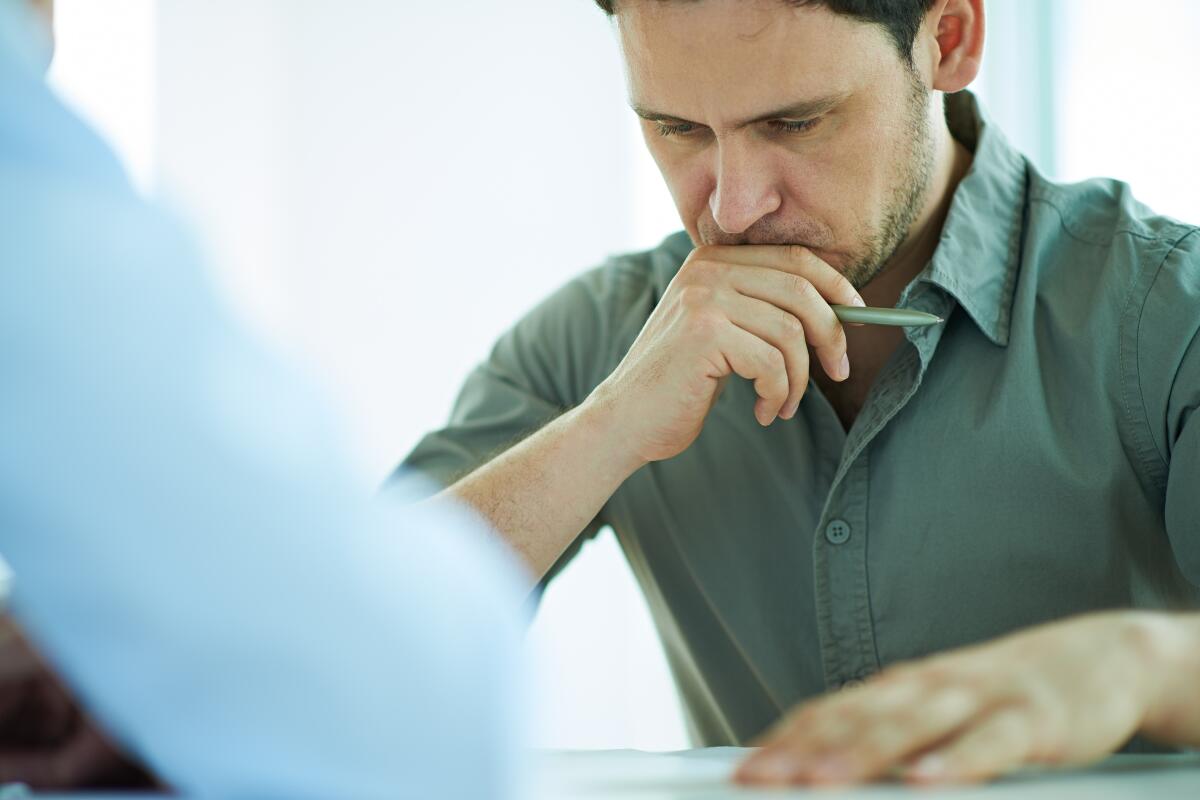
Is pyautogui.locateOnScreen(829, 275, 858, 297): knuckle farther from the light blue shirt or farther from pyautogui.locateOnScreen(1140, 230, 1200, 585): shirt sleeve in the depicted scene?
the light blue shirt

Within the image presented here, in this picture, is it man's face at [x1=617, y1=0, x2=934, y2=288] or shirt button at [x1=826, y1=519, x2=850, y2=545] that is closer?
man's face at [x1=617, y1=0, x2=934, y2=288]

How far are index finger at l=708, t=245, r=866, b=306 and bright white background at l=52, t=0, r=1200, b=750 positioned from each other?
173 cm

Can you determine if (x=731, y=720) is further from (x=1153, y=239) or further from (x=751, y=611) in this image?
(x=1153, y=239)

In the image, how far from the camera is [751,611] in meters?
1.32

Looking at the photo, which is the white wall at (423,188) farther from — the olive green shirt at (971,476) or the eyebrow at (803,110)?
the eyebrow at (803,110)

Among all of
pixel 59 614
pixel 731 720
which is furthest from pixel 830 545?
pixel 59 614

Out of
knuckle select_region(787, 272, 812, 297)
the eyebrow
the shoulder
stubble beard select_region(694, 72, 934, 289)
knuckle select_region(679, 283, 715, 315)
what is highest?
the eyebrow

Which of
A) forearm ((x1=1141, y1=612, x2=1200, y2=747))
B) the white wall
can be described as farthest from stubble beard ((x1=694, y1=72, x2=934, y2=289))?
the white wall

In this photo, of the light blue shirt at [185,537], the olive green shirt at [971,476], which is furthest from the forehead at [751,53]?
the light blue shirt at [185,537]

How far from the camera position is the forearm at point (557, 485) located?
1244 millimetres

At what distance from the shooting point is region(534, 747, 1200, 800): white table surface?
650 mm

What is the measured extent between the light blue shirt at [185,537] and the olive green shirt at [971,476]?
32.2 inches

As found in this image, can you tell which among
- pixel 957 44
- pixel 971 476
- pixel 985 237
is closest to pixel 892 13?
pixel 957 44

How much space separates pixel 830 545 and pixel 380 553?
2.89 feet
